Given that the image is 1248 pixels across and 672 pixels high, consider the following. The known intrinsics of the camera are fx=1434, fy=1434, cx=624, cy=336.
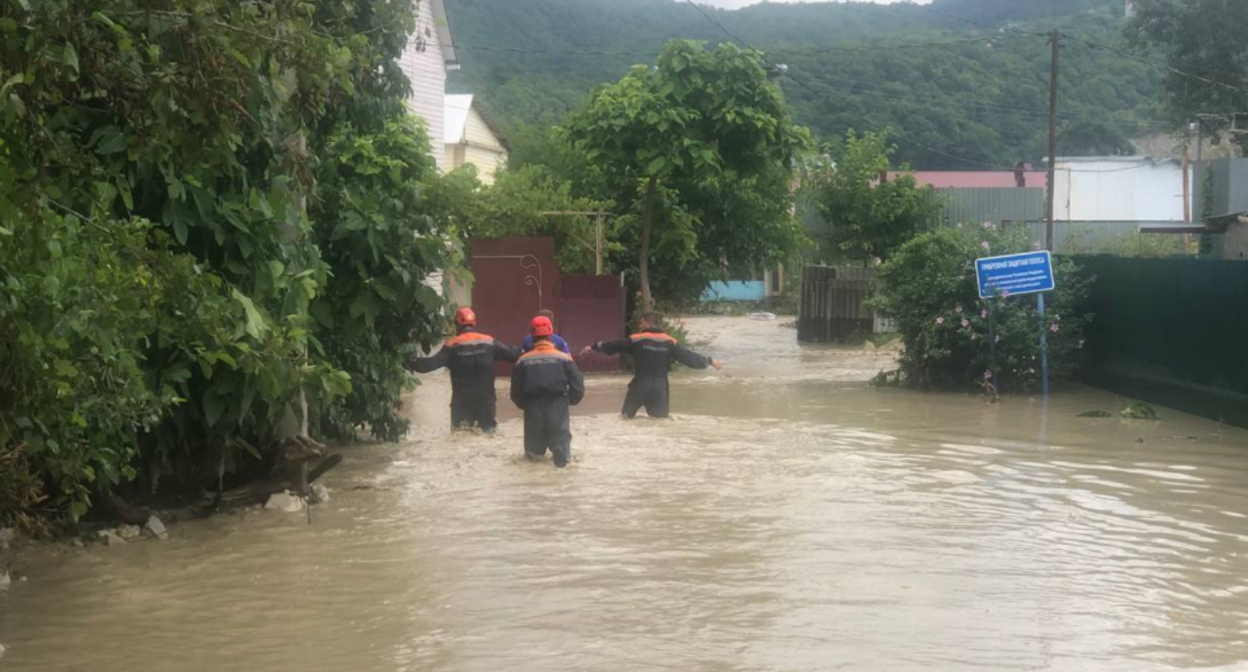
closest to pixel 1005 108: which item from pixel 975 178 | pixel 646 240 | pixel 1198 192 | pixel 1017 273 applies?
pixel 975 178

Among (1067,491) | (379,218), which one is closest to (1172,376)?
(1067,491)

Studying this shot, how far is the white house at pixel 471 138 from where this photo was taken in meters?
39.2

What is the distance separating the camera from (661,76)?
21.8 meters

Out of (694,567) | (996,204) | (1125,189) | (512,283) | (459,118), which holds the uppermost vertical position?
(459,118)

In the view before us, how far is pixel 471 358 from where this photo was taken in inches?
564

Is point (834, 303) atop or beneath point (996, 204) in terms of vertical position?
beneath

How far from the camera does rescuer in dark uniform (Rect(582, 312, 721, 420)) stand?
15.7 metres

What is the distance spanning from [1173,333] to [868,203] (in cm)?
1814

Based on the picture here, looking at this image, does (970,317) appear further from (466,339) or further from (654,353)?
(466,339)

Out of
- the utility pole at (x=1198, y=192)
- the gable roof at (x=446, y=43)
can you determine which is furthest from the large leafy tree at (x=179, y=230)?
the utility pole at (x=1198, y=192)

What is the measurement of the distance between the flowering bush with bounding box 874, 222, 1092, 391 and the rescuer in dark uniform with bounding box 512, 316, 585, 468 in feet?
26.0

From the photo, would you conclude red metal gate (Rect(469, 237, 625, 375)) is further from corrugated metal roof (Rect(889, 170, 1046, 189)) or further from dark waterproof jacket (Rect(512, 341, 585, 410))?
corrugated metal roof (Rect(889, 170, 1046, 189))

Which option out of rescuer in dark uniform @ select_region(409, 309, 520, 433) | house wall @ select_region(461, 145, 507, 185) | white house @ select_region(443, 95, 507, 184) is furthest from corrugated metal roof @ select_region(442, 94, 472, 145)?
rescuer in dark uniform @ select_region(409, 309, 520, 433)

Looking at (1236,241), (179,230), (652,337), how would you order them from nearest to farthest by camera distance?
(179,230) → (652,337) → (1236,241)
